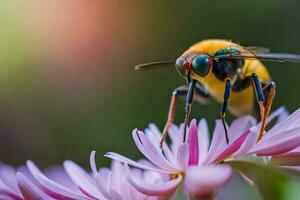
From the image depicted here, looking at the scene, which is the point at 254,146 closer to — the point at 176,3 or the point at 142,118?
the point at 142,118

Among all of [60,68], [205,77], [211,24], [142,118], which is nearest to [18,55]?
[60,68]

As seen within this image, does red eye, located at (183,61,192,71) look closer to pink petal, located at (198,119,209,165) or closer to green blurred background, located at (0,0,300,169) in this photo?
pink petal, located at (198,119,209,165)

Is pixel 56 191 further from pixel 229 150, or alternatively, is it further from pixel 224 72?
pixel 224 72

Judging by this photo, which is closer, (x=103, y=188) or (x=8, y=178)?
(x=103, y=188)

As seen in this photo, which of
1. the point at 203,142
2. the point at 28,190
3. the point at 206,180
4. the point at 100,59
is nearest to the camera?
the point at 206,180

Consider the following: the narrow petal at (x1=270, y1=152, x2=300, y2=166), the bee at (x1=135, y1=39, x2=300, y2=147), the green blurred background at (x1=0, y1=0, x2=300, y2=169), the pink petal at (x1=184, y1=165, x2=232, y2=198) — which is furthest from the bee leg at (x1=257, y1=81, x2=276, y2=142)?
the green blurred background at (x1=0, y1=0, x2=300, y2=169)

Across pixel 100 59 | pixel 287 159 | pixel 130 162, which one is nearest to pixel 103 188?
pixel 130 162
